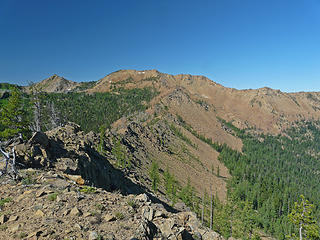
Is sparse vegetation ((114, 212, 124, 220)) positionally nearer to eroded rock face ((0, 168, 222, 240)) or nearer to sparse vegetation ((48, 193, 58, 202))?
eroded rock face ((0, 168, 222, 240))

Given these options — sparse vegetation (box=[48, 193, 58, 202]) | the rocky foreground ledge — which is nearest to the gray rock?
the rocky foreground ledge

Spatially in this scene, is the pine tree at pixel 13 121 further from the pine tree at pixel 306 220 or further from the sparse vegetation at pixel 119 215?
the pine tree at pixel 306 220

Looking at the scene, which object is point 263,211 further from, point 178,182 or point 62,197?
point 62,197

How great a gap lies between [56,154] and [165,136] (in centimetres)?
10517

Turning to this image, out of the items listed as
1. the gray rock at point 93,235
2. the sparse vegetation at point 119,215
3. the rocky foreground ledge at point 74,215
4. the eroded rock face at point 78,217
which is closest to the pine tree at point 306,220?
the eroded rock face at point 78,217

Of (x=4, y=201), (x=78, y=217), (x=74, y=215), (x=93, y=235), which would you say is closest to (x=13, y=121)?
(x=4, y=201)

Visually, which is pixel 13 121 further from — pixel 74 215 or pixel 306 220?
pixel 306 220

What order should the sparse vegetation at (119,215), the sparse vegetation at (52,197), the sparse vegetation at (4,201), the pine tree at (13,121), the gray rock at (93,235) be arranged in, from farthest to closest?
the pine tree at (13,121)
the sparse vegetation at (52,197)
the sparse vegetation at (4,201)
the sparse vegetation at (119,215)
the gray rock at (93,235)

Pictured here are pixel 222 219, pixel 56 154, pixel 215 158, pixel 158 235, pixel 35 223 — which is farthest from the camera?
pixel 215 158

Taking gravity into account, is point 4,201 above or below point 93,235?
above

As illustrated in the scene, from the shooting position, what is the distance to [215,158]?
14875cm

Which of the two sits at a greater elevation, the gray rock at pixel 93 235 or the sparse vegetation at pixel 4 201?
the sparse vegetation at pixel 4 201

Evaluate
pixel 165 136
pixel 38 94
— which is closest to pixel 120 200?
pixel 38 94

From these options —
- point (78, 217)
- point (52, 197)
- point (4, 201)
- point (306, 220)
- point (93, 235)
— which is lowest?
point (306, 220)
